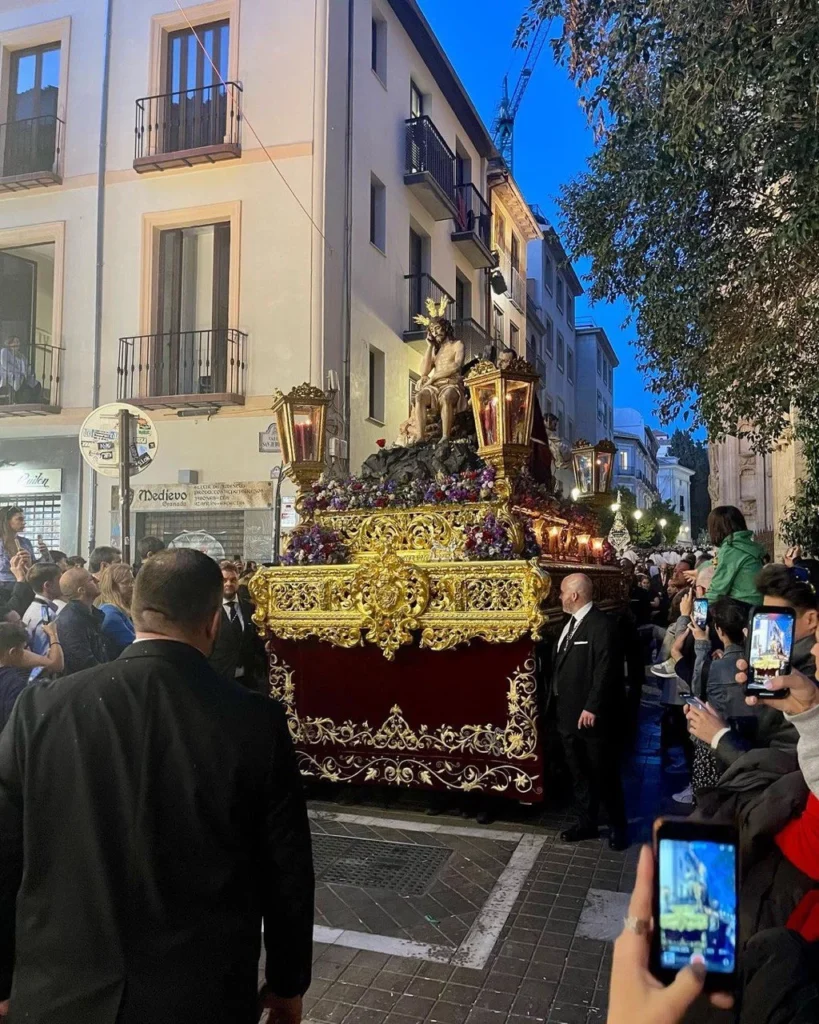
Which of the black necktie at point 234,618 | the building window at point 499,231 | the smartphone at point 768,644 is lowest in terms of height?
the black necktie at point 234,618

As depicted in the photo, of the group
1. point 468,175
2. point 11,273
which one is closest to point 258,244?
point 11,273

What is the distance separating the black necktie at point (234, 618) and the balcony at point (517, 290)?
781 inches

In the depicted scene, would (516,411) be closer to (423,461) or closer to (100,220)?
(423,461)

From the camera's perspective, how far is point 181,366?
1348 cm

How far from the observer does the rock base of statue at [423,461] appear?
6.88 m

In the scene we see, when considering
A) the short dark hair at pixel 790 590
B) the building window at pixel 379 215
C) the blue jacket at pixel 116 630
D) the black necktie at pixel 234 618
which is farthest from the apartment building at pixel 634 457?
the short dark hair at pixel 790 590

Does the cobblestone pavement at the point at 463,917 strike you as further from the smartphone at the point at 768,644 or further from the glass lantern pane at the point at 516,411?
the glass lantern pane at the point at 516,411

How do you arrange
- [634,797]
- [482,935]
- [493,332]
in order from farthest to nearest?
1. [493,332]
2. [634,797]
3. [482,935]

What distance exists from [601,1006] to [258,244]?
40.2 feet

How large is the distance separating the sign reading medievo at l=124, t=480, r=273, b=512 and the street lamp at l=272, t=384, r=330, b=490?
18.0ft

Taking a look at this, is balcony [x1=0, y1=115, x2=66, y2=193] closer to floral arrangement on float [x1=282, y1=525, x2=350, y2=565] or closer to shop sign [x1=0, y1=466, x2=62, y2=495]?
shop sign [x1=0, y1=466, x2=62, y2=495]

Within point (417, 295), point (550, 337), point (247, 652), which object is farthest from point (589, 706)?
point (550, 337)

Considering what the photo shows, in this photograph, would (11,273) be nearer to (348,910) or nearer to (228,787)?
(348,910)

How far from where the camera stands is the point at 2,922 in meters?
1.94
